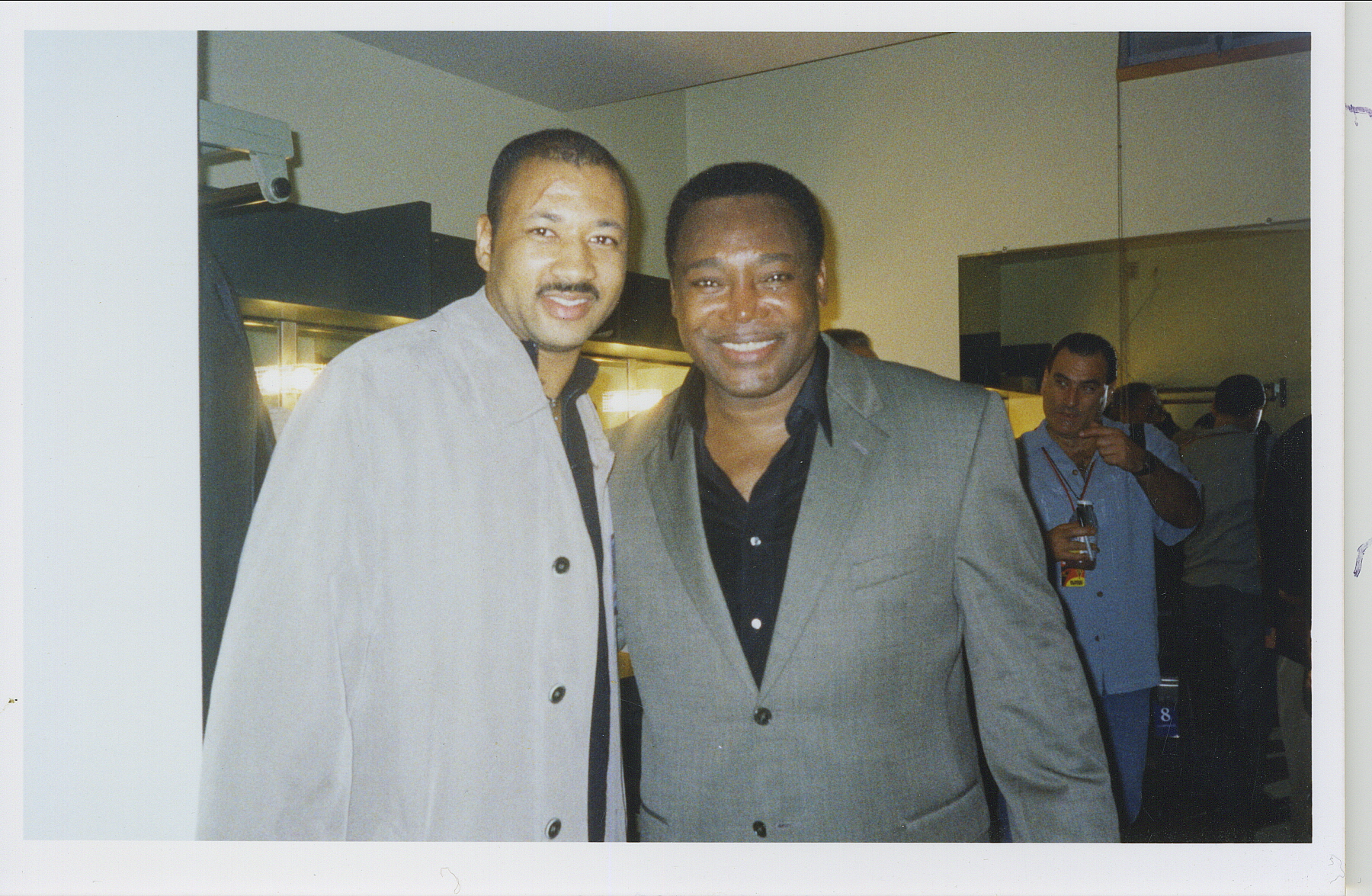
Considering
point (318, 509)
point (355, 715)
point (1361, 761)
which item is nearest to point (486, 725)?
point (355, 715)

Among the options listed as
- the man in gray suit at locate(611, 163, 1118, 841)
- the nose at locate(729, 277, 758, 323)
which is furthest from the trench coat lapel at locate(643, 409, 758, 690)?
the nose at locate(729, 277, 758, 323)

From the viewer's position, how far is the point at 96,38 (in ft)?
6.40

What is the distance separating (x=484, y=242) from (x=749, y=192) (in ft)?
1.66

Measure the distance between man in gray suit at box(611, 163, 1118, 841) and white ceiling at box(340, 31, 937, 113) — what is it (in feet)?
0.91

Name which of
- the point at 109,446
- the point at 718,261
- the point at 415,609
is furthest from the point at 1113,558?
the point at 109,446

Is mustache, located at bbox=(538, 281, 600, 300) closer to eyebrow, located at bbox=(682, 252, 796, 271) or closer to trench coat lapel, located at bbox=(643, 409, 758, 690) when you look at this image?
eyebrow, located at bbox=(682, 252, 796, 271)

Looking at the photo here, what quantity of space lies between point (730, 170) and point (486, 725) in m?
1.12

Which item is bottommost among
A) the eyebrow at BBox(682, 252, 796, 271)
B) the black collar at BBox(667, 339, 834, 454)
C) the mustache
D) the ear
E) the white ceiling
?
the black collar at BBox(667, 339, 834, 454)

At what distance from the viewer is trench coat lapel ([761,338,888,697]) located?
1.76 meters

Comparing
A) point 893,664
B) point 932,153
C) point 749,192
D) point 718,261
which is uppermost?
point 932,153

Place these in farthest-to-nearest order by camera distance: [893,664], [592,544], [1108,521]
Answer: [1108,521], [592,544], [893,664]

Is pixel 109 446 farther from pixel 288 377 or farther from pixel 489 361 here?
pixel 489 361

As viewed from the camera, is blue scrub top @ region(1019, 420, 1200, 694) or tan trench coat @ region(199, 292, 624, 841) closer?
tan trench coat @ region(199, 292, 624, 841)

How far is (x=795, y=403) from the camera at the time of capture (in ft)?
6.04
